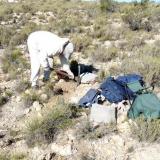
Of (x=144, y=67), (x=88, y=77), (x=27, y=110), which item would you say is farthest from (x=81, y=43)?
(x=27, y=110)

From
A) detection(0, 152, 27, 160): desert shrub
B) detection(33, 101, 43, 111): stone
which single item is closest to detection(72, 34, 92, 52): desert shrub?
detection(33, 101, 43, 111): stone

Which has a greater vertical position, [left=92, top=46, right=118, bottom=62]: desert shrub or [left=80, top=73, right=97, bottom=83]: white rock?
[left=80, top=73, right=97, bottom=83]: white rock

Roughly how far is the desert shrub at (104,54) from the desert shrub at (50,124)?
14.1 feet

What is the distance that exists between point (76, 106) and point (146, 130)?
1.83m

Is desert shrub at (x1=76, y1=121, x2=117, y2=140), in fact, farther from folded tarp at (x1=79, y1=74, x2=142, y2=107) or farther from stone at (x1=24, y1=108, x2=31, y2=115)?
stone at (x1=24, y1=108, x2=31, y2=115)

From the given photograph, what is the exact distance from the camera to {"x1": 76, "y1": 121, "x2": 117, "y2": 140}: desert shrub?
25.1 ft

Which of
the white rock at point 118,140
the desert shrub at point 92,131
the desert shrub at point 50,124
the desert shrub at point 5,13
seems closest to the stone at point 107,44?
the desert shrub at point 50,124

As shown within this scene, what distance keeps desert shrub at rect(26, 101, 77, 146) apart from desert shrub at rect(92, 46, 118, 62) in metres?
4.30

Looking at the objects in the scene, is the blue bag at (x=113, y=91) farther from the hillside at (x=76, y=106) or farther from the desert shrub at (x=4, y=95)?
the desert shrub at (x=4, y=95)

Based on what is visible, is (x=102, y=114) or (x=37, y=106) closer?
(x=102, y=114)

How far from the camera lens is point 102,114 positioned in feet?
26.5

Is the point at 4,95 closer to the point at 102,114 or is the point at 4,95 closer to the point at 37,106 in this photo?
the point at 37,106

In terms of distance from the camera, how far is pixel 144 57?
11.5m

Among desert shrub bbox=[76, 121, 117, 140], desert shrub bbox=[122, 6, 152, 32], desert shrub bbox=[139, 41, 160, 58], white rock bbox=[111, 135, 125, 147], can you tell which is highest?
desert shrub bbox=[76, 121, 117, 140]
